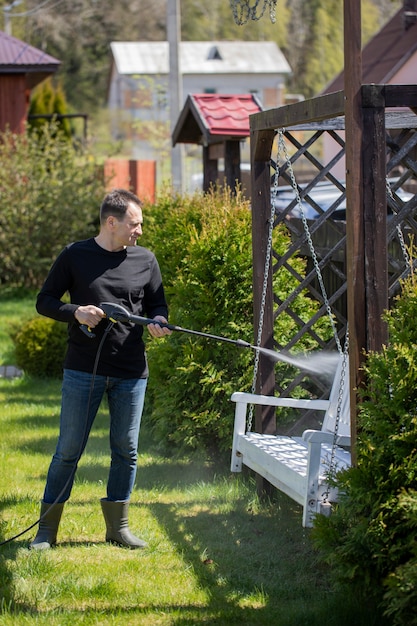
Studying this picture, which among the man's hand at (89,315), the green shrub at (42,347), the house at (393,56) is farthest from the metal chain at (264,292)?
the house at (393,56)

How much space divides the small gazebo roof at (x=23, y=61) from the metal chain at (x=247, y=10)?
17096 millimetres

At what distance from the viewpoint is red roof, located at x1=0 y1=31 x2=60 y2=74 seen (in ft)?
69.9

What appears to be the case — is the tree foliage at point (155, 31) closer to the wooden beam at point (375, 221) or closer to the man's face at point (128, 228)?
the man's face at point (128, 228)

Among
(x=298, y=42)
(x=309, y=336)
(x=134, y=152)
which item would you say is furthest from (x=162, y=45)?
(x=309, y=336)

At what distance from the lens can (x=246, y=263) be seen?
6938mm

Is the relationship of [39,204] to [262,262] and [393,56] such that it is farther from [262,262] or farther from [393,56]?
[262,262]

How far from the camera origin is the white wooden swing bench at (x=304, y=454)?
15.2ft

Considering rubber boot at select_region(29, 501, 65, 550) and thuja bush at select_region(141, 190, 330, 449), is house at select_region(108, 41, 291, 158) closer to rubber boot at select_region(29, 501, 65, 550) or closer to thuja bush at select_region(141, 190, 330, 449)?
thuja bush at select_region(141, 190, 330, 449)

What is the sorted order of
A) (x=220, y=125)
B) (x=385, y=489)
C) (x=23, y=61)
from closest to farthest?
1. (x=385, y=489)
2. (x=220, y=125)
3. (x=23, y=61)

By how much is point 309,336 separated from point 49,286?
2.58m

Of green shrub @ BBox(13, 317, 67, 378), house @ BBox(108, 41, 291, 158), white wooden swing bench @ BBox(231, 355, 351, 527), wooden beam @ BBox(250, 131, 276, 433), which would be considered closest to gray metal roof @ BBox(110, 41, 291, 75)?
house @ BBox(108, 41, 291, 158)

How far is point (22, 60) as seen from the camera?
70.5 feet

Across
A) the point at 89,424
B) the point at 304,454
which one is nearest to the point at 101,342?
the point at 89,424

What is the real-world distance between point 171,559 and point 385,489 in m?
1.76
